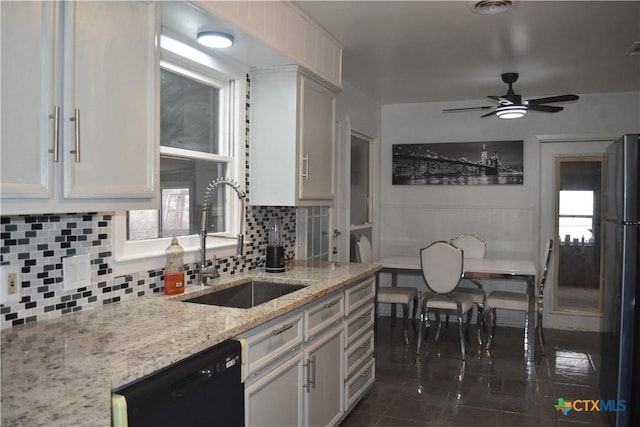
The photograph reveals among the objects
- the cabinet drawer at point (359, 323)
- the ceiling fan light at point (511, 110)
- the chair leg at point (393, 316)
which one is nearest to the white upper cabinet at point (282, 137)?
the cabinet drawer at point (359, 323)

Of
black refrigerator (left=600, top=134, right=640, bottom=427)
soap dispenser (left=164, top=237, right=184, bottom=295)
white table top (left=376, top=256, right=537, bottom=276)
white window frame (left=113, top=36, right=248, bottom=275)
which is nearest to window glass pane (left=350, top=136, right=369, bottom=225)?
white table top (left=376, top=256, right=537, bottom=276)

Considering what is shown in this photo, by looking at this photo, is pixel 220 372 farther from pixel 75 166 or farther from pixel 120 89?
pixel 120 89

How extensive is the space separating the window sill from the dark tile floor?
1317 millimetres

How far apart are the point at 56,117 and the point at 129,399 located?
81cm

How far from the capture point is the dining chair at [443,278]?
173 inches

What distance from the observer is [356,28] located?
10.6ft

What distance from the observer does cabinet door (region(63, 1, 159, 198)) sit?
4.85 ft

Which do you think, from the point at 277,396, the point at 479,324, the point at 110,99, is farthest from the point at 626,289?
the point at 110,99

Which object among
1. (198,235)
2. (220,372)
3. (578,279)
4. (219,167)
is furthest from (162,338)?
(578,279)

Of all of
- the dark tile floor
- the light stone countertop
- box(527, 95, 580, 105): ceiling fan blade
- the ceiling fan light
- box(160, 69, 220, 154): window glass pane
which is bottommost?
the dark tile floor

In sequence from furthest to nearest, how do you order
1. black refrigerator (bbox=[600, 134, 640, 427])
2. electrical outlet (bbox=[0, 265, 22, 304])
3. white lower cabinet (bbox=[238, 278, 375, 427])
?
black refrigerator (bbox=[600, 134, 640, 427]) < white lower cabinet (bbox=[238, 278, 375, 427]) < electrical outlet (bbox=[0, 265, 22, 304])

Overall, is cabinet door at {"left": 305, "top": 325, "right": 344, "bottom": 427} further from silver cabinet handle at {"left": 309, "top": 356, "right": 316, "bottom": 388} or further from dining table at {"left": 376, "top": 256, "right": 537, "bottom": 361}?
dining table at {"left": 376, "top": 256, "right": 537, "bottom": 361}

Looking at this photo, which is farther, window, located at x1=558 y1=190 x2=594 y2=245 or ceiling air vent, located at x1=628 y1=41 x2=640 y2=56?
window, located at x1=558 y1=190 x2=594 y2=245

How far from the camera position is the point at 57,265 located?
183 cm
